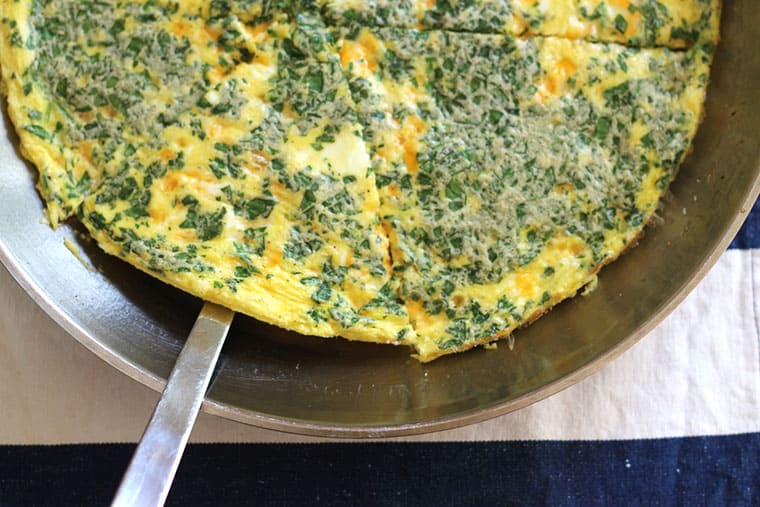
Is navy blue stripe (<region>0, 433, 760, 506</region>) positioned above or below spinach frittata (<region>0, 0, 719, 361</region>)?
below

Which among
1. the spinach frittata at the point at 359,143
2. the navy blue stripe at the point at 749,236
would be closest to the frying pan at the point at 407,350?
the spinach frittata at the point at 359,143

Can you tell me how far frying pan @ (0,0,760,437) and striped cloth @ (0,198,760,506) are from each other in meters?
0.33

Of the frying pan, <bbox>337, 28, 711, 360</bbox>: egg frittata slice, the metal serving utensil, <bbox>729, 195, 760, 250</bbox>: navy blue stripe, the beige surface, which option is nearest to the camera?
the metal serving utensil

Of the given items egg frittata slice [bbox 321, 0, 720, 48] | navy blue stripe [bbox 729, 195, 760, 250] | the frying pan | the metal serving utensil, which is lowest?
the metal serving utensil

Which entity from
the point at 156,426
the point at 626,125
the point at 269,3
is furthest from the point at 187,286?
the point at 626,125

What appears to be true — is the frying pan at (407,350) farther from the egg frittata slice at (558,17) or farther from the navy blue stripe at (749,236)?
the navy blue stripe at (749,236)

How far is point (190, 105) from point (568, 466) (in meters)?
1.82

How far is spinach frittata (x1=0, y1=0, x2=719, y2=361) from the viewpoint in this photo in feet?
7.45

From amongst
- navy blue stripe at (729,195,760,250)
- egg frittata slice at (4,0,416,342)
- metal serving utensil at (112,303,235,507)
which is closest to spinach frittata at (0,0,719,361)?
egg frittata slice at (4,0,416,342)

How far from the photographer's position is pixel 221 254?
226cm

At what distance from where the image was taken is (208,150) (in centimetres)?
228

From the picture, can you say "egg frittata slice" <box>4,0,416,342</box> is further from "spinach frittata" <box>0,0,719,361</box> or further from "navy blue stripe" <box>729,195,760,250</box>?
"navy blue stripe" <box>729,195,760,250</box>

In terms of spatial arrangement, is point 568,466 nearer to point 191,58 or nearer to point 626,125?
point 626,125

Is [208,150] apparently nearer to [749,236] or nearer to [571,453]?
[571,453]
